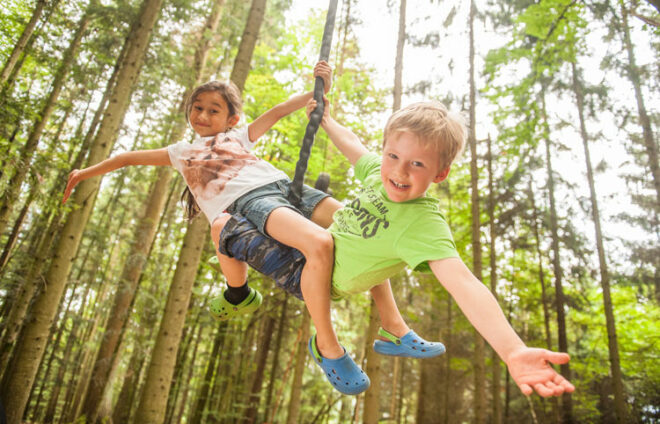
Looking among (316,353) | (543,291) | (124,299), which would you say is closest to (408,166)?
(316,353)

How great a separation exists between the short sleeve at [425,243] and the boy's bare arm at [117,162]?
1.55 meters

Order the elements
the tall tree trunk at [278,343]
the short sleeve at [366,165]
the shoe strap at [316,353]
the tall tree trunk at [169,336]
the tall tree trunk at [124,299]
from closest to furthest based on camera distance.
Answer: the shoe strap at [316,353] → the short sleeve at [366,165] → the tall tree trunk at [169,336] → the tall tree trunk at [124,299] → the tall tree trunk at [278,343]

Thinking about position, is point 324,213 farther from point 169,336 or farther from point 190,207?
point 169,336

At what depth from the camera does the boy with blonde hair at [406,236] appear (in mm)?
1339

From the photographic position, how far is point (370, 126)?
8867 mm

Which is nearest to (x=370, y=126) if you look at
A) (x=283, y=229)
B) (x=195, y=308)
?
(x=195, y=308)

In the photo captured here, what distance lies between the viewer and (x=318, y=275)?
5.60 ft

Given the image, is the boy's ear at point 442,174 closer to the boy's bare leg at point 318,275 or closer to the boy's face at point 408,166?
the boy's face at point 408,166

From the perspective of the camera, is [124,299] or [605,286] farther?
[605,286]

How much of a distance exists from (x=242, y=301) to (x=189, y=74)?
25.1ft

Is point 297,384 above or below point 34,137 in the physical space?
below

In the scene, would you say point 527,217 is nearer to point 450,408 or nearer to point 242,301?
point 450,408

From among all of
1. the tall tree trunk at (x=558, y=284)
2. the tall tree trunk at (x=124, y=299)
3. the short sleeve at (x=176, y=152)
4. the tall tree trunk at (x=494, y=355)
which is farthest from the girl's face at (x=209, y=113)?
the tall tree trunk at (x=558, y=284)

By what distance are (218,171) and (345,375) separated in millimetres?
1281
